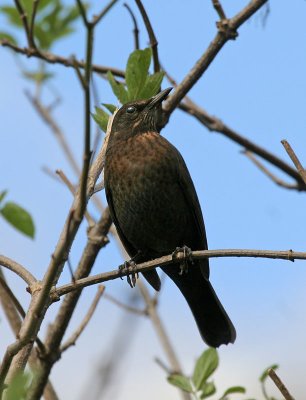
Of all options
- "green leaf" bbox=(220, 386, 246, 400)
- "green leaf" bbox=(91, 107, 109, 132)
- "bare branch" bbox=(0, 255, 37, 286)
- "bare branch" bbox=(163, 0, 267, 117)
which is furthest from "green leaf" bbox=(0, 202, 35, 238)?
"bare branch" bbox=(163, 0, 267, 117)

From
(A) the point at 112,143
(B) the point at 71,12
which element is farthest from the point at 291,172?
(B) the point at 71,12

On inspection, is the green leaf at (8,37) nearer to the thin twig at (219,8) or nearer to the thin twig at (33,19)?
the thin twig at (33,19)

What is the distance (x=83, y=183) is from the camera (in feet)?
7.86

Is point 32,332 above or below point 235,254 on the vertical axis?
below

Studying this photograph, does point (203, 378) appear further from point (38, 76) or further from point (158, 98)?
point (38, 76)

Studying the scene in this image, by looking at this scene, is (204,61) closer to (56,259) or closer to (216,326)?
(216,326)

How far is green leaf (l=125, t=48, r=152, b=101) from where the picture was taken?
12.6 feet

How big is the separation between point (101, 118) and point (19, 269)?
109cm

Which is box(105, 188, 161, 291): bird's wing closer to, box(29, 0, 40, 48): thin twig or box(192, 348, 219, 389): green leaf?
box(29, 0, 40, 48): thin twig

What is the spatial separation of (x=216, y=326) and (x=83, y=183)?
358 cm

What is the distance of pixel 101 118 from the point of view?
13.3 feet

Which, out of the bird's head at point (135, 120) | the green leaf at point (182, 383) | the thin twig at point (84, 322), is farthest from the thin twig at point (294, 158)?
the bird's head at point (135, 120)

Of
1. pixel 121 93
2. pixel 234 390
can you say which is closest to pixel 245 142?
pixel 121 93

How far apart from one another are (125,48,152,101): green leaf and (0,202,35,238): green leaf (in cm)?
83
